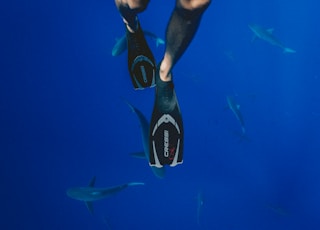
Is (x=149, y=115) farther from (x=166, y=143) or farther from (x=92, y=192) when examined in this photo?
(x=166, y=143)

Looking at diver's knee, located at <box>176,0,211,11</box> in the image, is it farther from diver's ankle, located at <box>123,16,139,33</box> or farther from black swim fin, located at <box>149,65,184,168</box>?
diver's ankle, located at <box>123,16,139,33</box>

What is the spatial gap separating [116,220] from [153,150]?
4.66 m

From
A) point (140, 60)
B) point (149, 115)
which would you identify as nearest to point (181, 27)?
point (140, 60)

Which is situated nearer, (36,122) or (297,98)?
(36,122)

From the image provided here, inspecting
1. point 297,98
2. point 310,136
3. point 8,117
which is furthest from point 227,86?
point 8,117

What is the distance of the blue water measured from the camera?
550 centimetres

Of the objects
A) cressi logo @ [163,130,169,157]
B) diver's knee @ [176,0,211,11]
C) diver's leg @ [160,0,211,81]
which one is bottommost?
cressi logo @ [163,130,169,157]

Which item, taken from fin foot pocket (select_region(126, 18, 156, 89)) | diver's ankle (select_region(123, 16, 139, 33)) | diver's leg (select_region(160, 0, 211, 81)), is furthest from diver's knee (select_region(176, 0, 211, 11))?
fin foot pocket (select_region(126, 18, 156, 89))

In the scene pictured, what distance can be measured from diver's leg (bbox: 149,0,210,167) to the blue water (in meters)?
3.45

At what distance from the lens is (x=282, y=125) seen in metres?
6.72

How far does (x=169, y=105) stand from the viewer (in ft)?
7.32

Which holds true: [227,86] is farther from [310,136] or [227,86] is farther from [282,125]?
[310,136]

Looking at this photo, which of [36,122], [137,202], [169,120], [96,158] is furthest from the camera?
[137,202]

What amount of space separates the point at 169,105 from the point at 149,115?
402cm
